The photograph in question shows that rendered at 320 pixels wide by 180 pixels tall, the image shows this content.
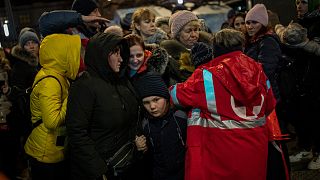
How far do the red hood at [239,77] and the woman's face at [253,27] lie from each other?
5.62 ft

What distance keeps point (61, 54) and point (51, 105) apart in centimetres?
45

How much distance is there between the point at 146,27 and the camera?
4797mm

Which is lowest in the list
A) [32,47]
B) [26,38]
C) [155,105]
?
[155,105]

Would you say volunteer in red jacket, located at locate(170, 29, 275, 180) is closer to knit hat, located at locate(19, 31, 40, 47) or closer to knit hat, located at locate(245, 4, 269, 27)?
knit hat, located at locate(245, 4, 269, 27)

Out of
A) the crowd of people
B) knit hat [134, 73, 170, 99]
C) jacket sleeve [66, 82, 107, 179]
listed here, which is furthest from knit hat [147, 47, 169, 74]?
jacket sleeve [66, 82, 107, 179]

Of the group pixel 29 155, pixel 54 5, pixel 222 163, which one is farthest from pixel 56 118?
pixel 54 5

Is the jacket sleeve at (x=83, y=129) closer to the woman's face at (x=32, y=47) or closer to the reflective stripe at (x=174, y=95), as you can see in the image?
the reflective stripe at (x=174, y=95)

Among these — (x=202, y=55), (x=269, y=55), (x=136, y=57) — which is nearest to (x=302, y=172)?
(x=269, y=55)

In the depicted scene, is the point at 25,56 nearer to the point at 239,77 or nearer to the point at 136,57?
the point at 136,57

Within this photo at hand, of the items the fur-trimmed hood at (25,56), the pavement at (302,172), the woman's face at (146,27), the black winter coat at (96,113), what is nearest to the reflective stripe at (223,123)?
the black winter coat at (96,113)

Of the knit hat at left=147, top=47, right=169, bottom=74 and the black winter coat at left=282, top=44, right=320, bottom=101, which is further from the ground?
the knit hat at left=147, top=47, right=169, bottom=74

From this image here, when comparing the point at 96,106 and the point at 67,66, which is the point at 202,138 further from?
the point at 67,66

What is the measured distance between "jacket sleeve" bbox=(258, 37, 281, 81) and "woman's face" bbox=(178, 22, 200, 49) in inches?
31.3

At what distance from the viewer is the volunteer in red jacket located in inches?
113
